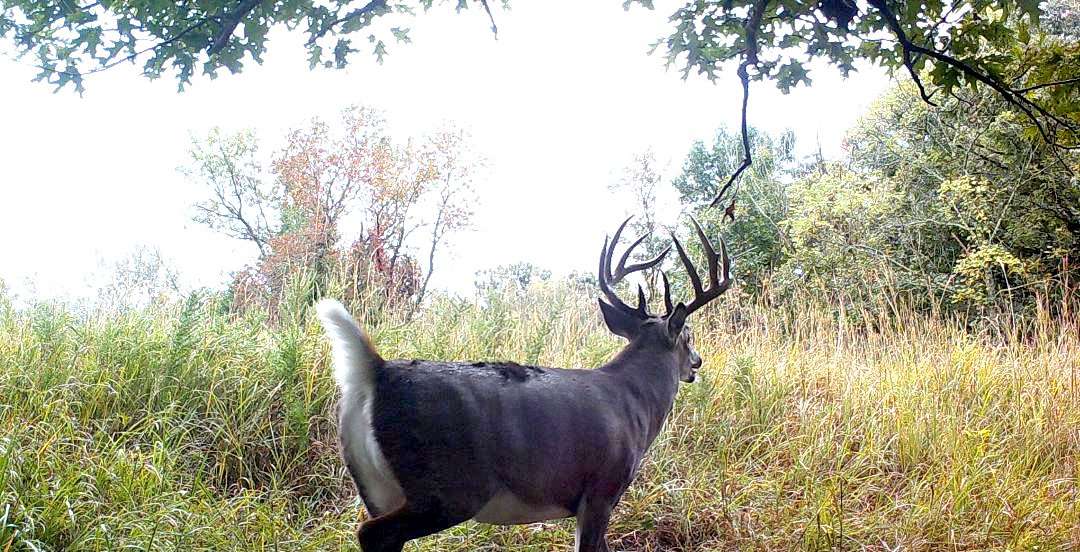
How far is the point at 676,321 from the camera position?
4008 mm

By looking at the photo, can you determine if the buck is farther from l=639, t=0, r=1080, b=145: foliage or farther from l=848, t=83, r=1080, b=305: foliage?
l=848, t=83, r=1080, b=305: foliage

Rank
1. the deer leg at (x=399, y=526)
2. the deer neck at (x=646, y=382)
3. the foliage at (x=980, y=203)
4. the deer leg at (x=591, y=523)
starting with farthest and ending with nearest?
the foliage at (x=980, y=203)
the deer neck at (x=646, y=382)
the deer leg at (x=591, y=523)
the deer leg at (x=399, y=526)

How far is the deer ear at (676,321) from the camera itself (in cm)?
397

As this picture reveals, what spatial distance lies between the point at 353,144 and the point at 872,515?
56.7 feet

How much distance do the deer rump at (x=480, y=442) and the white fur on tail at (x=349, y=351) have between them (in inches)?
1.6

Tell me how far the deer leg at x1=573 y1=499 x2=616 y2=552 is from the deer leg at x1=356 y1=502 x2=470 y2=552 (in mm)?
705

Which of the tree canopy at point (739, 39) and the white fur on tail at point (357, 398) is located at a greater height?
the tree canopy at point (739, 39)

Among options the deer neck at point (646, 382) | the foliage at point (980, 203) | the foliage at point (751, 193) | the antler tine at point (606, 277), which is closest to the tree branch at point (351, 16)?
the antler tine at point (606, 277)

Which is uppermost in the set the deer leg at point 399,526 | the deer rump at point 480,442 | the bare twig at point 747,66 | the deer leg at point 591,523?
the bare twig at point 747,66

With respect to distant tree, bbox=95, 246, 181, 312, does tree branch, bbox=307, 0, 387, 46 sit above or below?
above

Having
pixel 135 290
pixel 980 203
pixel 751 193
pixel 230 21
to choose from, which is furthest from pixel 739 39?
pixel 751 193

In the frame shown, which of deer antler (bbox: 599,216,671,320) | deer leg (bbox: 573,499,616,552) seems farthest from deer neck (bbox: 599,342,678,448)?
deer leg (bbox: 573,499,616,552)

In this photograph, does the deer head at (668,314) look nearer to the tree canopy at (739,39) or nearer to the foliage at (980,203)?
the tree canopy at (739,39)

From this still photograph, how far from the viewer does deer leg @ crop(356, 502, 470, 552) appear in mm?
2672
